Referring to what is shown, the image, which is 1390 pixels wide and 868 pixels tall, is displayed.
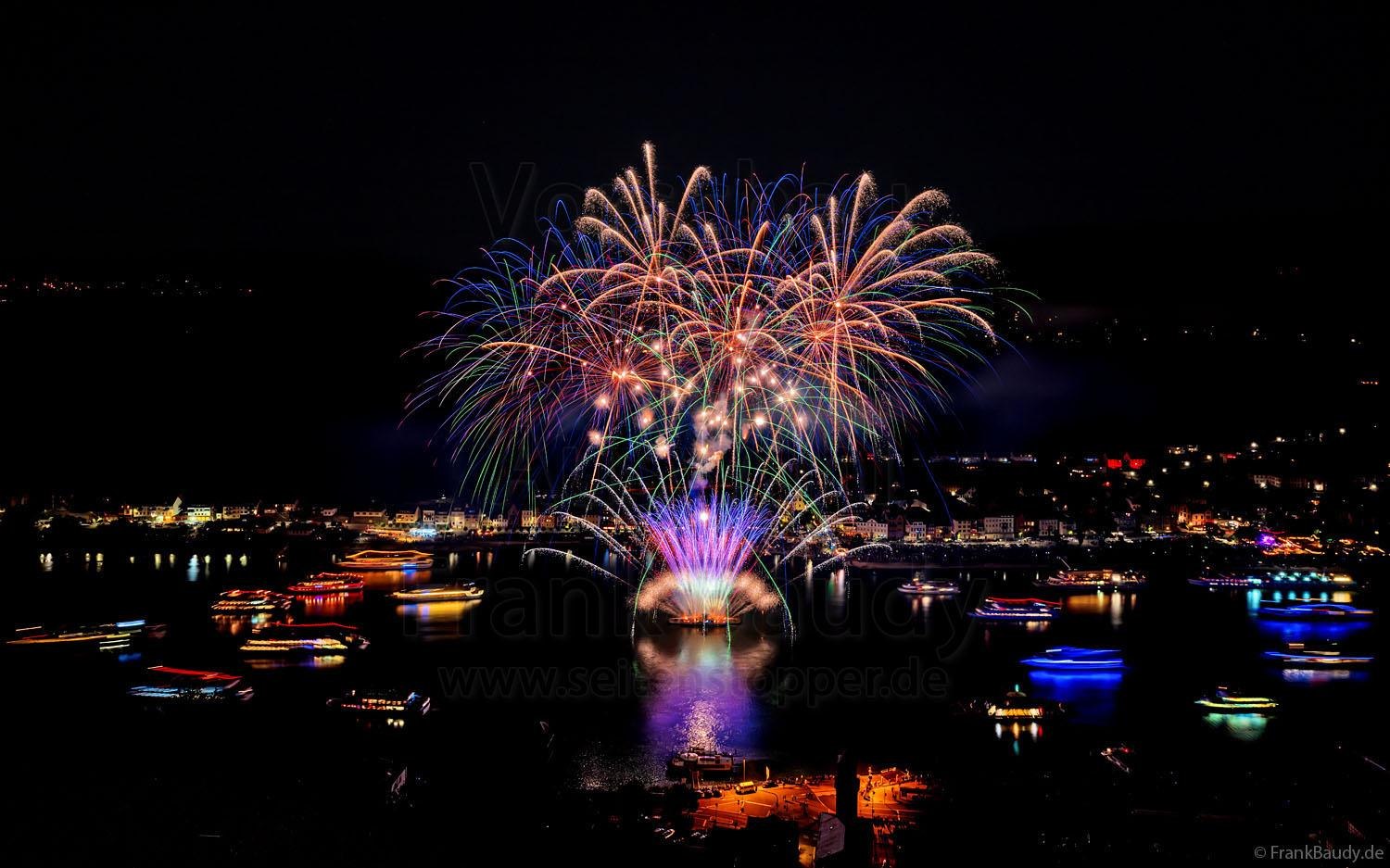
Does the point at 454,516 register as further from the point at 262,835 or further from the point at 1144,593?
the point at 262,835

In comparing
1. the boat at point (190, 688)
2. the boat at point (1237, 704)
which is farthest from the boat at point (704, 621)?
the boat at point (1237, 704)

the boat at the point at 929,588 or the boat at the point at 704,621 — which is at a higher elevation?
the boat at the point at 704,621

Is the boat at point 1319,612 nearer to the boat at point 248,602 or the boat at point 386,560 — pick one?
the boat at point 248,602

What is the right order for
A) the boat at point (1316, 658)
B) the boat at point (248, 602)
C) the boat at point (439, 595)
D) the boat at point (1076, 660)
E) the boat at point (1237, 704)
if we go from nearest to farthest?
the boat at point (1237, 704)
the boat at point (1076, 660)
the boat at point (1316, 658)
the boat at point (248, 602)
the boat at point (439, 595)

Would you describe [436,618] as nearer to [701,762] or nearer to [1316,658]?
[701,762]

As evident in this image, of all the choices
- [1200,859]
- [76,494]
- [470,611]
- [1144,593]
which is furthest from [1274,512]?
[76,494]

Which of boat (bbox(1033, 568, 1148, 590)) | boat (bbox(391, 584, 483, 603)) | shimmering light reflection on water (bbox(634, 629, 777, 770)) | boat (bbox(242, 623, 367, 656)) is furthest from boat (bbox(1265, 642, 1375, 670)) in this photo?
boat (bbox(391, 584, 483, 603))
